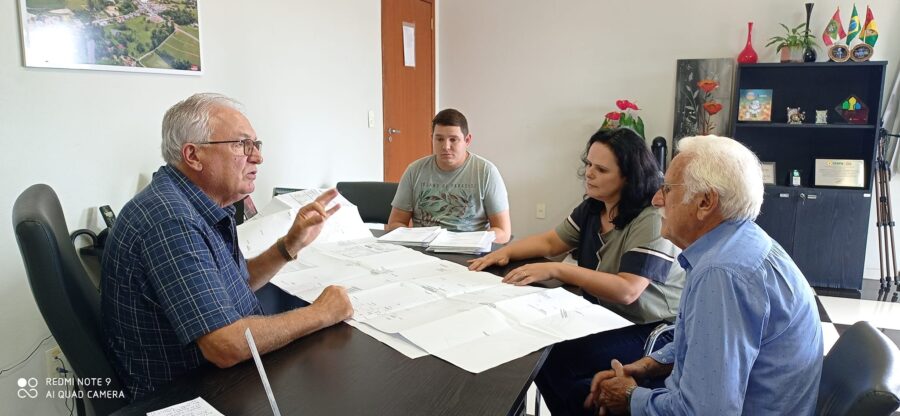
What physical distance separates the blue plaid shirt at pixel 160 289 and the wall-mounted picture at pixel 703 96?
4071 mm

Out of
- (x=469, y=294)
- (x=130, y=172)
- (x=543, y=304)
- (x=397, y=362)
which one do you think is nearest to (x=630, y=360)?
(x=543, y=304)

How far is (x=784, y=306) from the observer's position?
100 cm

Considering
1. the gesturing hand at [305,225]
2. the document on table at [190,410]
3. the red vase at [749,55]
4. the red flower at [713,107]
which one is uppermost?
the red vase at [749,55]

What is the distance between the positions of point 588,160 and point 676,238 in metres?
0.59

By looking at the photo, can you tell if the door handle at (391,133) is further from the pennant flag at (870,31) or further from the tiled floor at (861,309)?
the pennant flag at (870,31)

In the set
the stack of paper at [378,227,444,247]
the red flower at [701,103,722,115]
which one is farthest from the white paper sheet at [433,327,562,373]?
the red flower at [701,103,722,115]

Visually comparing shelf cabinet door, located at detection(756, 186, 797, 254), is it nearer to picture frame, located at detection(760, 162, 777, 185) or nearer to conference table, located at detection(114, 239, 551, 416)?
picture frame, located at detection(760, 162, 777, 185)

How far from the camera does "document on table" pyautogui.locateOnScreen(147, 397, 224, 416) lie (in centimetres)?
88

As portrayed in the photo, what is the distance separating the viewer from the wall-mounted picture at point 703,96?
4.34 metres

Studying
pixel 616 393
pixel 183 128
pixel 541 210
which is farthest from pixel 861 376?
pixel 541 210

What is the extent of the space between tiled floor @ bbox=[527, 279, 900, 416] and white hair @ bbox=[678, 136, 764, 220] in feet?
7.37

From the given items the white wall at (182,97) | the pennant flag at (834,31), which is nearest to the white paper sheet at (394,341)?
the white wall at (182,97)

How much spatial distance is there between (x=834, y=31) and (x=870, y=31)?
0.21 meters

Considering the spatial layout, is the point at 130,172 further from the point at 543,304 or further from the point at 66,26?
the point at 543,304
